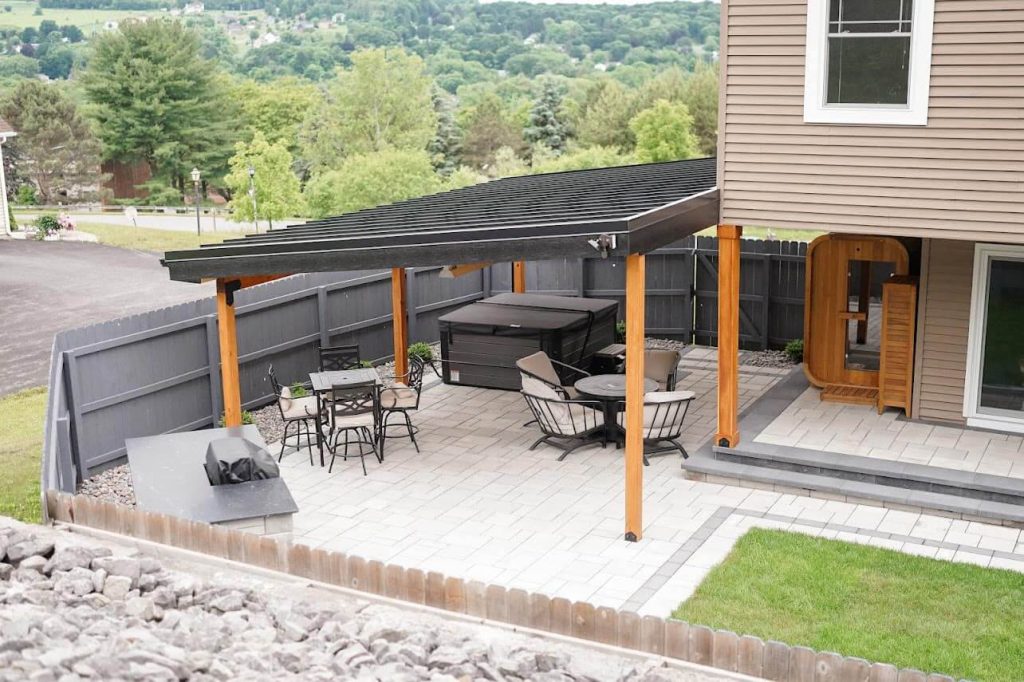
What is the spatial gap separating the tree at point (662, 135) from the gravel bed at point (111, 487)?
5975cm

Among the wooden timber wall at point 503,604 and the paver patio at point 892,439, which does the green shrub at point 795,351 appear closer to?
the paver patio at point 892,439

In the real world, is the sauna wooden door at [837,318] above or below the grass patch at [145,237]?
above

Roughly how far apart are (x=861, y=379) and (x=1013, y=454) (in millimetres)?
2181

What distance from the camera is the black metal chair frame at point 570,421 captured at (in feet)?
36.6

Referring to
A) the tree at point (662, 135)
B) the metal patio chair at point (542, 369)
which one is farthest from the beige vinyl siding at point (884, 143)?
the tree at point (662, 135)

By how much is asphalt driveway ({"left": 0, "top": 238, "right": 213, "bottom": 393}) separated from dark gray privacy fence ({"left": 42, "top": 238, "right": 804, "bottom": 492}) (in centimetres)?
479

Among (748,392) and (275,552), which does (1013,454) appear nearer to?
(748,392)

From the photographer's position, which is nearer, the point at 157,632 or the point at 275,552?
the point at 157,632

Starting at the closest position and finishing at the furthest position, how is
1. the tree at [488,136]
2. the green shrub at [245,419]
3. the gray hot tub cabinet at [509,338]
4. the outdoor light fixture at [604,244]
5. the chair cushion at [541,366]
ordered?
the outdoor light fixture at [604,244] → the green shrub at [245,419] → the chair cushion at [541,366] → the gray hot tub cabinet at [509,338] → the tree at [488,136]

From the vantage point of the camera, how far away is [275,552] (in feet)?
22.1

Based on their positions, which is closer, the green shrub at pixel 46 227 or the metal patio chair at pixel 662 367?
the metal patio chair at pixel 662 367

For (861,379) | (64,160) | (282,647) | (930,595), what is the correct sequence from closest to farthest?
(282,647), (930,595), (861,379), (64,160)

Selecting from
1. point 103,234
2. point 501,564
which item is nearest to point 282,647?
point 501,564

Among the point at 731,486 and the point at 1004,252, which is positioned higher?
the point at 1004,252
